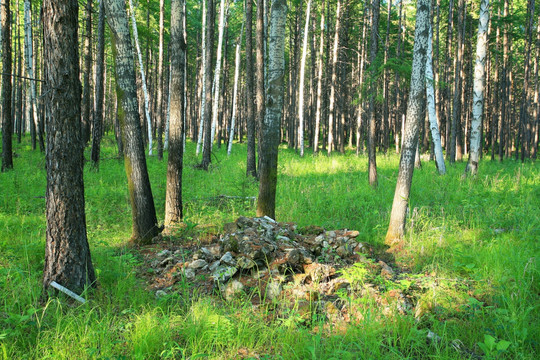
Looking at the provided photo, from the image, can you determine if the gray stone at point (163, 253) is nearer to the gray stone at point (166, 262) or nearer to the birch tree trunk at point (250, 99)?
the gray stone at point (166, 262)

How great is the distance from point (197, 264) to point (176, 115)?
3.22m

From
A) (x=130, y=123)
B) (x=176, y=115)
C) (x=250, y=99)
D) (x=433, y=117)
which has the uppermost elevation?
(x=250, y=99)

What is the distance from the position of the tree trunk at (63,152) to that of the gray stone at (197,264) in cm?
131

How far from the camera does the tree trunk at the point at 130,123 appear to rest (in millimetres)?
5711

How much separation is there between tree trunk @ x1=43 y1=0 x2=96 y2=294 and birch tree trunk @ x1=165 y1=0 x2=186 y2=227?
108 inches

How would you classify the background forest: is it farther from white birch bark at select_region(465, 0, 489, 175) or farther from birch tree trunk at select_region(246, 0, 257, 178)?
birch tree trunk at select_region(246, 0, 257, 178)

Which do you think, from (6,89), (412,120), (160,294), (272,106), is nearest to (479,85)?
(412,120)

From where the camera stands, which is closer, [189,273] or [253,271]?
[253,271]

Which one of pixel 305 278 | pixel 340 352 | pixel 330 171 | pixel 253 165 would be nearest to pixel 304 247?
pixel 305 278

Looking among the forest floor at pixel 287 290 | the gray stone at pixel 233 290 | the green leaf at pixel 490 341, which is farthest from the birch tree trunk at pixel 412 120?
the green leaf at pixel 490 341

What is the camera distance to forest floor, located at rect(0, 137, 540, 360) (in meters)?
3.11

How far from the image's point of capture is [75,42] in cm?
393

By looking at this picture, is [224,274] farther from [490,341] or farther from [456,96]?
[456,96]

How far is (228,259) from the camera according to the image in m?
4.65
